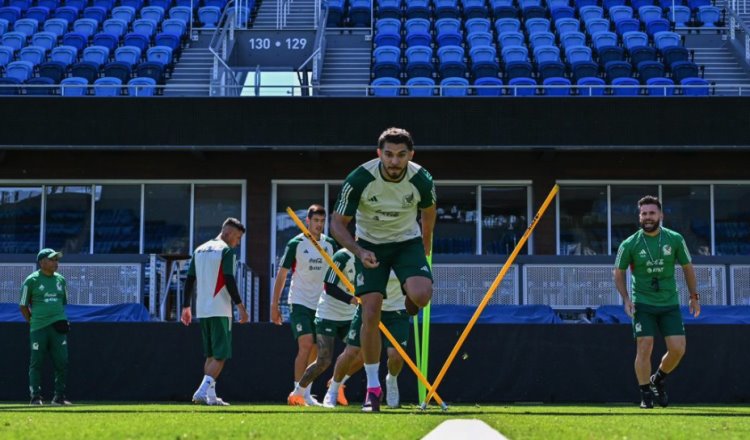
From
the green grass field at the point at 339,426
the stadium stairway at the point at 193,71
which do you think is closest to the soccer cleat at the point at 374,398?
the green grass field at the point at 339,426

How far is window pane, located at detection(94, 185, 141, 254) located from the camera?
2189 centimetres

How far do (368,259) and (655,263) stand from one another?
4.53 m

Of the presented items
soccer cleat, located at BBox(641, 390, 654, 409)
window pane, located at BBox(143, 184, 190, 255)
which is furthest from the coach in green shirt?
window pane, located at BBox(143, 184, 190, 255)

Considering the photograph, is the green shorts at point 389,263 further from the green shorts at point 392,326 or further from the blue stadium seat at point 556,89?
the blue stadium seat at point 556,89

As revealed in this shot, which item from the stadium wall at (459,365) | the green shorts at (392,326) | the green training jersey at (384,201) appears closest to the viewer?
the green training jersey at (384,201)

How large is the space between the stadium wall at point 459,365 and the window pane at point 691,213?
19.3 feet

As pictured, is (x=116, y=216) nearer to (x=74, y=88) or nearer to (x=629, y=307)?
(x=74, y=88)

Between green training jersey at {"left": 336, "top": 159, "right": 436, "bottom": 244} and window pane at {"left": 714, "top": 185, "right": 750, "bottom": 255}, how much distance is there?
533 inches

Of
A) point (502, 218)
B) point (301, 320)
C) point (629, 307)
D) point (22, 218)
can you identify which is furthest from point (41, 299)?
point (502, 218)

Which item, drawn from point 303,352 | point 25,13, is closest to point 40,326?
point 303,352

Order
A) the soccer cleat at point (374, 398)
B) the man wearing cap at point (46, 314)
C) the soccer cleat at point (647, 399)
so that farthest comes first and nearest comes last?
the man wearing cap at point (46, 314)
the soccer cleat at point (647, 399)
the soccer cleat at point (374, 398)

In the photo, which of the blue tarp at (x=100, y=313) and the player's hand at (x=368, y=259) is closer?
the player's hand at (x=368, y=259)

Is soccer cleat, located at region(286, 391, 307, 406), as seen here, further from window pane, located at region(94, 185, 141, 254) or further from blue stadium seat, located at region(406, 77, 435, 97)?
blue stadium seat, located at region(406, 77, 435, 97)

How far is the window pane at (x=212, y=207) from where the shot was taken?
2164 centimetres
